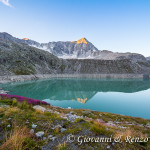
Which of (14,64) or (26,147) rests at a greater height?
(14,64)

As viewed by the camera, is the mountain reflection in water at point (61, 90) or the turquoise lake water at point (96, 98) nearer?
the turquoise lake water at point (96, 98)

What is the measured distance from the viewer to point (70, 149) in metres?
4.62

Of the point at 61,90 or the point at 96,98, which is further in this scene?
the point at 61,90

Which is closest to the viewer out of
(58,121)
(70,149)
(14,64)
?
(70,149)

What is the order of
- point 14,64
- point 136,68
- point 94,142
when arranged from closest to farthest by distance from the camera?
point 94,142 < point 14,64 < point 136,68

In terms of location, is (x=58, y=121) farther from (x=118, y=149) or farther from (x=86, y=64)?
(x=86, y=64)

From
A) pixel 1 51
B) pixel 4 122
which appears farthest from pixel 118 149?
pixel 1 51

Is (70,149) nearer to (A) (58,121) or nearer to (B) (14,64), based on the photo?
(A) (58,121)

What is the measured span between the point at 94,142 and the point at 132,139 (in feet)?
7.39

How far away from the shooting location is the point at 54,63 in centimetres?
16075

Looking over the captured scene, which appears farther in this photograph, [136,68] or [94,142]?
[136,68]

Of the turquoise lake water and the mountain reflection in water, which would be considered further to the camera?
the mountain reflection in water

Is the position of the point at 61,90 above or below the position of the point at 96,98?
above

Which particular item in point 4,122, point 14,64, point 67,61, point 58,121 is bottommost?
point 58,121
